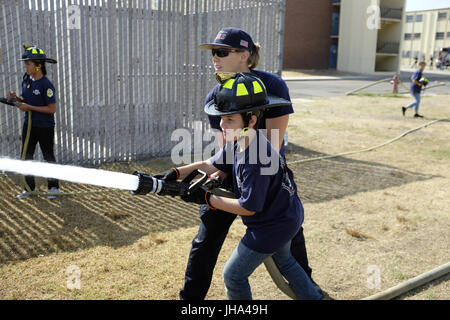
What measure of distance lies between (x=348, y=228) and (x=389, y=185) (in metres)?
2.38

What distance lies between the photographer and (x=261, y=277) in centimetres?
424

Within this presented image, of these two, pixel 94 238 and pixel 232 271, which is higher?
pixel 232 271

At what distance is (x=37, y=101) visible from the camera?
19.4 ft

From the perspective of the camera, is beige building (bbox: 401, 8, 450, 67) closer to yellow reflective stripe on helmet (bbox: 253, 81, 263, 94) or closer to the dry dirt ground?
the dry dirt ground

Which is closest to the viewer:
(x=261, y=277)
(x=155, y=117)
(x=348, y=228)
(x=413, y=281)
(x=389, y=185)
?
(x=413, y=281)

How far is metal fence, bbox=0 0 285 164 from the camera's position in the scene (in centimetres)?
730

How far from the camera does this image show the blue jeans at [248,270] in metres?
2.85

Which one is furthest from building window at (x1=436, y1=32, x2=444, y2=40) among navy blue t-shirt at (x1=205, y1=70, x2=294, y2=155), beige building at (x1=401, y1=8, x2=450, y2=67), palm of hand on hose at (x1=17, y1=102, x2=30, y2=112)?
navy blue t-shirt at (x1=205, y1=70, x2=294, y2=155)

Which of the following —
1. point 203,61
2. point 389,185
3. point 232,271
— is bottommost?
point 389,185

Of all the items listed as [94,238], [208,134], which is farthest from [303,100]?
[94,238]

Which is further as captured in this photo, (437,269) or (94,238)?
(94,238)

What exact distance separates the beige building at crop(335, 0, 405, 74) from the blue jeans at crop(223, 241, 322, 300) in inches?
1652
